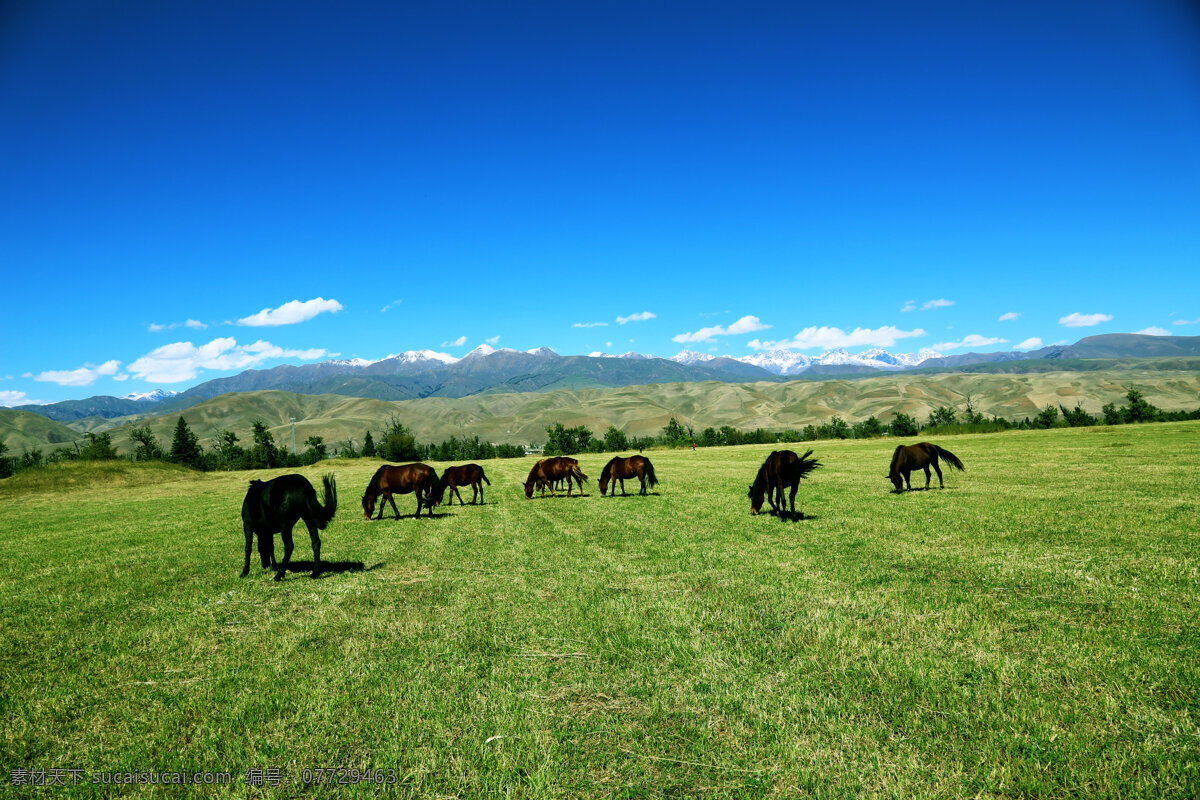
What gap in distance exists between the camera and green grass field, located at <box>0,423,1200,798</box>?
462 centimetres

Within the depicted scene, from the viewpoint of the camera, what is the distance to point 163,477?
A: 50.5 m

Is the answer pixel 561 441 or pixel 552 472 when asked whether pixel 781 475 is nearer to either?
pixel 552 472

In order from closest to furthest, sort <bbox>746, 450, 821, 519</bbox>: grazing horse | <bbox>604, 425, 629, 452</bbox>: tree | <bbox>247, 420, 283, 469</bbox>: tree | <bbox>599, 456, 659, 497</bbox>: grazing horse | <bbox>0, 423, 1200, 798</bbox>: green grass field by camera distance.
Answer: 1. <bbox>0, 423, 1200, 798</bbox>: green grass field
2. <bbox>746, 450, 821, 519</bbox>: grazing horse
3. <bbox>599, 456, 659, 497</bbox>: grazing horse
4. <bbox>247, 420, 283, 469</bbox>: tree
5. <bbox>604, 425, 629, 452</bbox>: tree

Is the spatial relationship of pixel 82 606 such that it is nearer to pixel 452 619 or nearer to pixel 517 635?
pixel 452 619

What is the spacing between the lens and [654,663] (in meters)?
6.67

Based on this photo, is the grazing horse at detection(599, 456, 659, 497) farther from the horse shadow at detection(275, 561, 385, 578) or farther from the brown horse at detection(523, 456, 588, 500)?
the horse shadow at detection(275, 561, 385, 578)

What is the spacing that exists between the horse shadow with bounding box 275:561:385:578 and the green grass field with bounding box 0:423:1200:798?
20cm

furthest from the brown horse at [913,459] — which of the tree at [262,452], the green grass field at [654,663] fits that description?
the tree at [262,452]

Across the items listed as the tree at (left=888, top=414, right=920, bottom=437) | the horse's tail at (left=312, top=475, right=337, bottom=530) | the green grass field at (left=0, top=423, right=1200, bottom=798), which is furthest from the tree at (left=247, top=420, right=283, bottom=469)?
the tree at (left=888, top=414, right=920, bottom=437)

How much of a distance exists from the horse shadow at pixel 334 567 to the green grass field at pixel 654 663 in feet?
0.67

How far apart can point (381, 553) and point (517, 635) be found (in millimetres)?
8265

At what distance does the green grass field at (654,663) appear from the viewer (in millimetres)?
4625

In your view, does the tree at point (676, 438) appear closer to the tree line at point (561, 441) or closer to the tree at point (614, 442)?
the tree line at point (561, 441)

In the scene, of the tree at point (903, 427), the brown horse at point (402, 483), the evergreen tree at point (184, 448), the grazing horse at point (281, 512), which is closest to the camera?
the grazing horse at point (281, 512)
